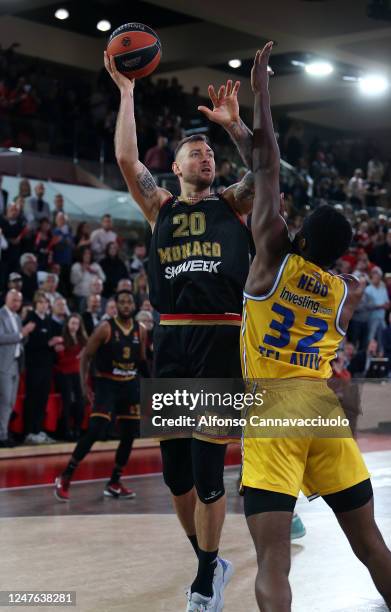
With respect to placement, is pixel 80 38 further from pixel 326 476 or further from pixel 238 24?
pixel 326 476

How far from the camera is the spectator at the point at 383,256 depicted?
18.7 meters

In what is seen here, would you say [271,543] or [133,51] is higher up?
[133,51]

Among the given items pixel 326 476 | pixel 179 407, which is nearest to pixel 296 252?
pixel 326 476

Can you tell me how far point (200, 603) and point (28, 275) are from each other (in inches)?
356

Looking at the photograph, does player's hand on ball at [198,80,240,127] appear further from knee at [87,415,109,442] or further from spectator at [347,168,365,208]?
spectator at [347,168,365,208]

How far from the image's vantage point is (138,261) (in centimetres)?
1566

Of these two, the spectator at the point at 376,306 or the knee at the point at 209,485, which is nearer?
the knee at the point at 209,485

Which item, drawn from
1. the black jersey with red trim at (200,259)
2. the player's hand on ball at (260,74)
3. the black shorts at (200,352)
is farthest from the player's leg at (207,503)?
the player's hand on ball at (260,74)

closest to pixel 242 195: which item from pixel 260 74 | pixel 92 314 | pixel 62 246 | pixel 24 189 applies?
pixel 260 74

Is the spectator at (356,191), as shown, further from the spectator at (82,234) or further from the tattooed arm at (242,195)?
the tattooed arm at (242,195)

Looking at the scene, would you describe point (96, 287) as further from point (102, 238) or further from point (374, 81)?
point (374, 81)

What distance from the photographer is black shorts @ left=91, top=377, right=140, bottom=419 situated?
353 inches

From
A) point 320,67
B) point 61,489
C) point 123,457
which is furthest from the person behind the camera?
point 320,67

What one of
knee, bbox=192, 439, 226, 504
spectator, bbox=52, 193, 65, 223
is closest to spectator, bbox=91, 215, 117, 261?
spectator, bbox=52, 193, 65, 223
